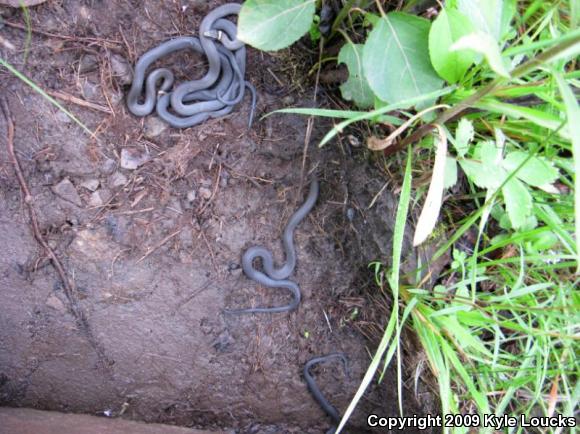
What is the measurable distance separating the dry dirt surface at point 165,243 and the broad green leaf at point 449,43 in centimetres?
71

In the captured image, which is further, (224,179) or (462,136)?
(224,179)

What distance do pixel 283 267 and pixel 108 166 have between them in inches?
40.9

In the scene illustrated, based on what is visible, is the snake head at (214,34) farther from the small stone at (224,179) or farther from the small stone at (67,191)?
the small stone at (67,191)

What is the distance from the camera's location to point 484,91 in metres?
1.48

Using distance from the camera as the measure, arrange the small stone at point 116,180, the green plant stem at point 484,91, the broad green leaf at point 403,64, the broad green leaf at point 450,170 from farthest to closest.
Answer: the small stone at point 116,180 < the broad green leaf at point 450,170 < the broad green leaf at point 403,64 < the green plant stem at point 484,91

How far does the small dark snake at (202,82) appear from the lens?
217 cm

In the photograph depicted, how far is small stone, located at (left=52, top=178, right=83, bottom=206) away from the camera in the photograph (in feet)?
7.09

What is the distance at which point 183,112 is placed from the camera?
224 centimetres

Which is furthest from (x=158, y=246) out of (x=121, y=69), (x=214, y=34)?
(x=214, y=34)

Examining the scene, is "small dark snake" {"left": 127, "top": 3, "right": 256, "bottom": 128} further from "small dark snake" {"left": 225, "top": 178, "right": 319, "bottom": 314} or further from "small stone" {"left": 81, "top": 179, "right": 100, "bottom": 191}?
"small dark snake" {"left": 225, "top": 178, "right": 319, "bottom": 314}

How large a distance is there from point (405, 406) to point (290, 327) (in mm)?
691

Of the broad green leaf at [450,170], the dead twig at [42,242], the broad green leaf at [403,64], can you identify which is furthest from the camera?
the dead twig at [42,242]

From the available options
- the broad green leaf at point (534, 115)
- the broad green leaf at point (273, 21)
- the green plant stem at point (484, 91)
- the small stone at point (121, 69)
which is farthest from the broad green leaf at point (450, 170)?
the small stone at point (121, 69)

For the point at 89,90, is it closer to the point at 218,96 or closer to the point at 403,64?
the point at 218,96
